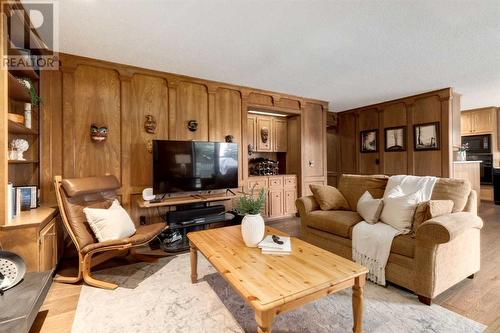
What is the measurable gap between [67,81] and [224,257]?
3.01 metres

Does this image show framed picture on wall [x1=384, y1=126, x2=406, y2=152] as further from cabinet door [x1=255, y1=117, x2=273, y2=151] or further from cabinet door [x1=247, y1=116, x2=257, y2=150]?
cabinet door [x1=247, y1=116, x2=257, y2=150]

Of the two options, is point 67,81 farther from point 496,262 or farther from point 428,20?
point 496,262

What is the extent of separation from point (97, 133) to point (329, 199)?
3.15 meters

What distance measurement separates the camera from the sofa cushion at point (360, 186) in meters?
2.87

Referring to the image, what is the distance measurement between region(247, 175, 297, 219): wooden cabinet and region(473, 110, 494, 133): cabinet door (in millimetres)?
5371

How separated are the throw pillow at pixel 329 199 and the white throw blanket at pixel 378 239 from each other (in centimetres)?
63

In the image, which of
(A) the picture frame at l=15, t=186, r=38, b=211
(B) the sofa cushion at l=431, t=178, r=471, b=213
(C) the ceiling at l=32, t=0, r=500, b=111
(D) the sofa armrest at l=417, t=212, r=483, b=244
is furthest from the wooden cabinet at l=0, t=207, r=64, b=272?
(B) the sofa cushion at l=431, t=178, r=471, b=213

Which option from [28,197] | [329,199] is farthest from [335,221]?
[28,197]

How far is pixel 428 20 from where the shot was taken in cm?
232

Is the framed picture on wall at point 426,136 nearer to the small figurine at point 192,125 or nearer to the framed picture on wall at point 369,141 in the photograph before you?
the framed picture on wall at point 369,141

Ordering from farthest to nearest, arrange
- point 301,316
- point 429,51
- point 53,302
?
point 429,51 < point 53,302 < point 301,316

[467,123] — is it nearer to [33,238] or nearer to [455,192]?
[455,192]

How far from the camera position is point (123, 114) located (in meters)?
3.32

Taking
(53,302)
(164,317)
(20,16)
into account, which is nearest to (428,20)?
(164,317)
